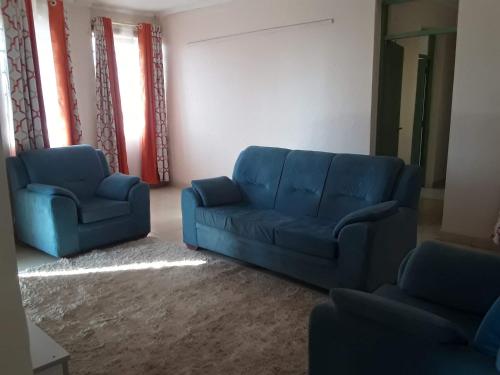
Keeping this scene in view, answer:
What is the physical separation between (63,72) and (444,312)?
477cm

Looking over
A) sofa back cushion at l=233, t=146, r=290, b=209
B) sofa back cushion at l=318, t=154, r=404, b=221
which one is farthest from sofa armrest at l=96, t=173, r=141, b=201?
sofa back cushion at l=318, t=154, r=404, b=221

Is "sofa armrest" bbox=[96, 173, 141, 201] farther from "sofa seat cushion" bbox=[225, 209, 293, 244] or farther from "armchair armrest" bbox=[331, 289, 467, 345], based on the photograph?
"armchair armrest" bbox=[331, 289, 467, 345]

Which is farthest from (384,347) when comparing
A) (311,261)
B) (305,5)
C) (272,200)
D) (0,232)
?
(305,5)

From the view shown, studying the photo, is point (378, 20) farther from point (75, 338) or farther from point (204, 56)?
point (75, 338)

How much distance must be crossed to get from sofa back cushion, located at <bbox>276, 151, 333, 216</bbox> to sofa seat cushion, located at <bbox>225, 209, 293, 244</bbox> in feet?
0.50

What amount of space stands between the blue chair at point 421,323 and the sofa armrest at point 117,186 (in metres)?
2.81

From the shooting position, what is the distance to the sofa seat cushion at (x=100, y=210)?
3754 mm

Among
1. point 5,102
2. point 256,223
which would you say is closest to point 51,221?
point 5,102

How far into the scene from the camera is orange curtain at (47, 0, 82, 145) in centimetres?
488

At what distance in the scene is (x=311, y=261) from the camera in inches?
115

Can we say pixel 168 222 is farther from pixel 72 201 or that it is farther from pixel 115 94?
pixel 115 94

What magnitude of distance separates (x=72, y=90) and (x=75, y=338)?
354 centimetres

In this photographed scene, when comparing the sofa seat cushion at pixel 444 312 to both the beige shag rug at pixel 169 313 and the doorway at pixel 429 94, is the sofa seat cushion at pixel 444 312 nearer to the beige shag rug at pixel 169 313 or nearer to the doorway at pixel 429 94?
the beige shag rug at pixel 169 313

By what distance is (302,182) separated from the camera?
11.7 feet
